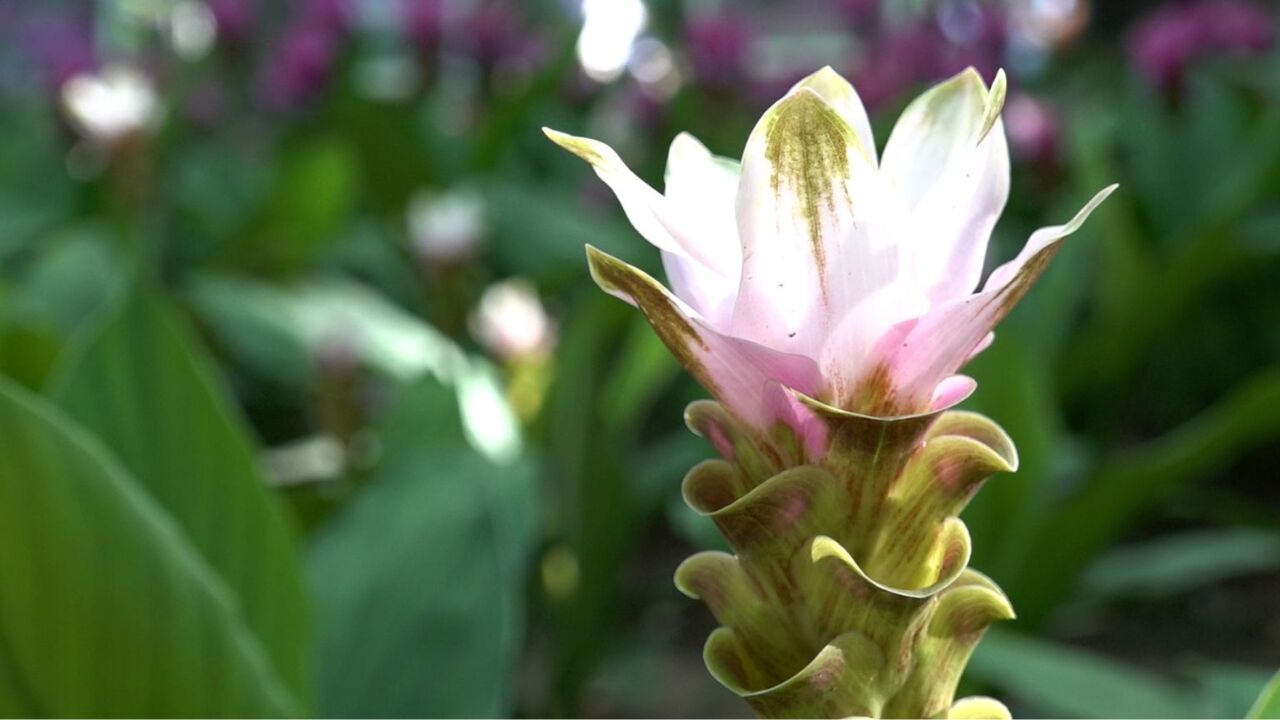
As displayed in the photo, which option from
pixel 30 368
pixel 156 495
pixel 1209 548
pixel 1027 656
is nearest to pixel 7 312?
pixel 30 368

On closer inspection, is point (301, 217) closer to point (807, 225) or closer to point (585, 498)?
point (585, 498)

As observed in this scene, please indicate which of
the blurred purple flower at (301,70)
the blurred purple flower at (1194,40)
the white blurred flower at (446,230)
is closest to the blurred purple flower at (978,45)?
the blurred purple flower at (1194,40)

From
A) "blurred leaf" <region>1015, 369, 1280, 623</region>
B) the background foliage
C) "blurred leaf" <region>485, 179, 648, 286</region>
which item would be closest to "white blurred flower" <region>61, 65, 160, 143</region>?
the background foliage

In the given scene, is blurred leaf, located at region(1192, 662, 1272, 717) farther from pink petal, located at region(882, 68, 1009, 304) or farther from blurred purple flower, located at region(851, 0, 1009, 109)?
blurred purple flower, located at region(851, 0, 1009, 109)

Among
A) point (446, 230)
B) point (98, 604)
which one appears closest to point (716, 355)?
point (98, 604)

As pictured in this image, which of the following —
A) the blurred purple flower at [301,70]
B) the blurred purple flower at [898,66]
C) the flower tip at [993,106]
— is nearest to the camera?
the flower tip at [993,106]

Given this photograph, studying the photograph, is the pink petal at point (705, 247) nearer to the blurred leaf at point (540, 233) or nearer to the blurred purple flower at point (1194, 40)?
the blurred leaf at point (540, 233)
